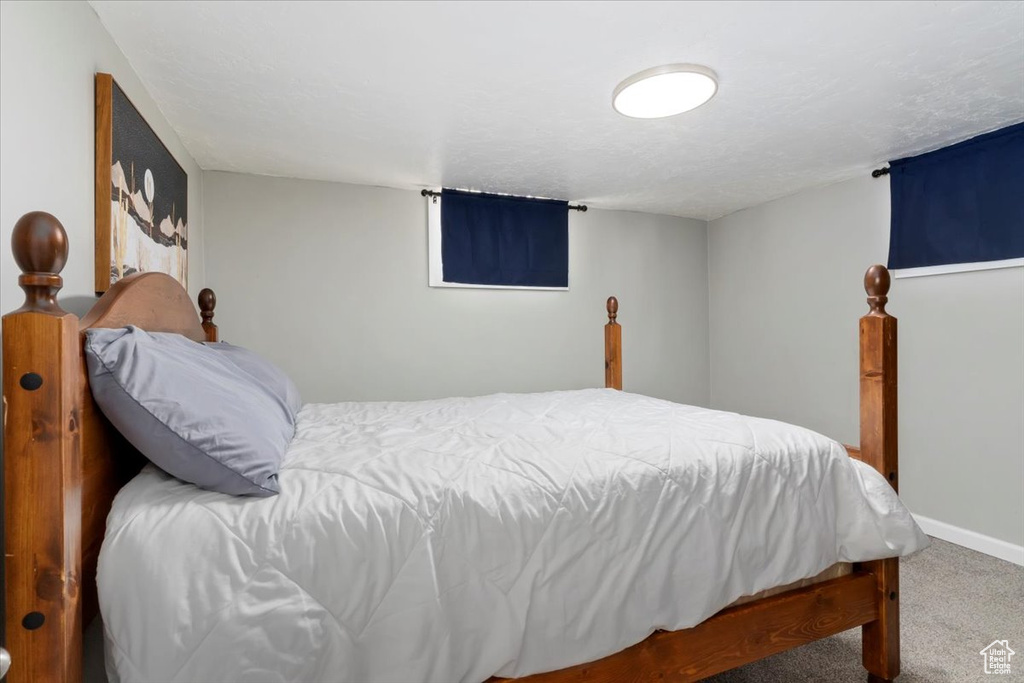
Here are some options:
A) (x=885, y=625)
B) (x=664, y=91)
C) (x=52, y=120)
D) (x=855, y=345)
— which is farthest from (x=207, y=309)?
(x=855, y=345)

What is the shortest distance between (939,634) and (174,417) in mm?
2696

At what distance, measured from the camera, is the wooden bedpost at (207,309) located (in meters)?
2.61

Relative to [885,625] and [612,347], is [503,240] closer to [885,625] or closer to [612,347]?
[612,347]

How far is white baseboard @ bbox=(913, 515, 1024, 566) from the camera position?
2516mm

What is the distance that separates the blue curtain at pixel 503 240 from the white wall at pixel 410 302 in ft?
0.41

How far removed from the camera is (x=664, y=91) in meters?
2.02

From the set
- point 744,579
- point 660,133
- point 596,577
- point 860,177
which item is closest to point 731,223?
point 860,177

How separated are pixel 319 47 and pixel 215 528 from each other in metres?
1.62

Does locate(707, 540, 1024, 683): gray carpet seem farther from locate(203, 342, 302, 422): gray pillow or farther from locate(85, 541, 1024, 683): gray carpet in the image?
locate(203, 342, 302, 422): gray pillow

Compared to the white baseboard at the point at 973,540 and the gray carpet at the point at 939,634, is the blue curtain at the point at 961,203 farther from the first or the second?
the gray carpet at the point at 939,634

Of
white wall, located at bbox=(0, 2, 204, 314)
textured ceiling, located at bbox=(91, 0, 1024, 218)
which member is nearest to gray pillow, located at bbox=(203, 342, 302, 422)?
white wall, located at bbox=(0, 2, 204, 314)

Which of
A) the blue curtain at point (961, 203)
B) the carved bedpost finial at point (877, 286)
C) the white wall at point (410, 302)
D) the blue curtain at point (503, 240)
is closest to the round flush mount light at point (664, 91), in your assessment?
the carved bedpost finial at point (877, 286)

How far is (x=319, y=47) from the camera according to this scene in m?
1.76

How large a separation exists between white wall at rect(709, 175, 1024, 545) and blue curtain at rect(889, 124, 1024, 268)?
0.36ft
